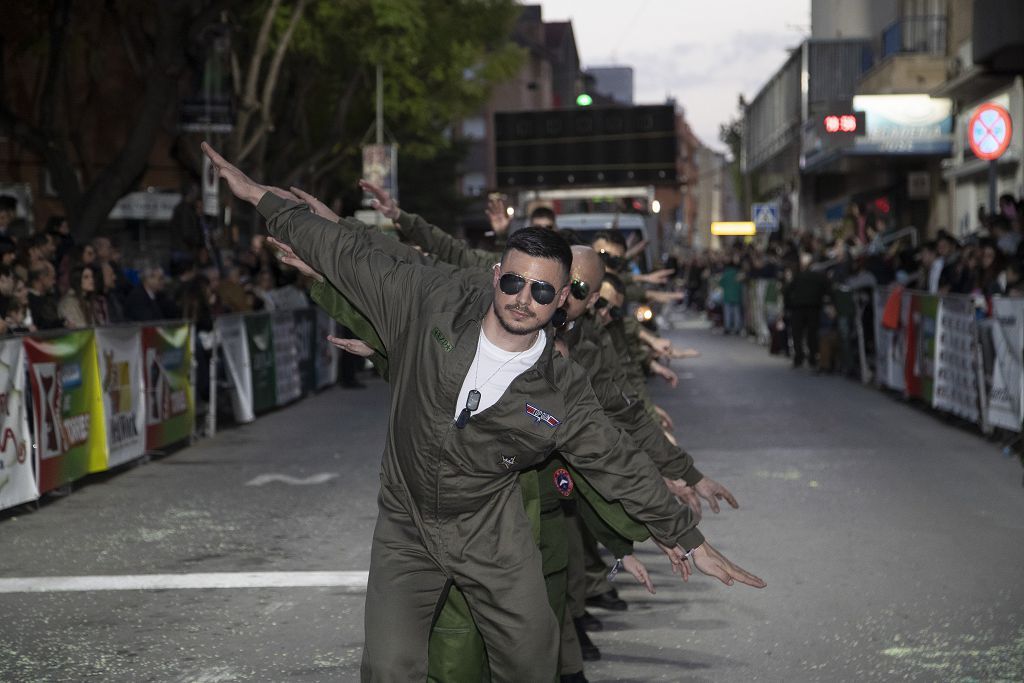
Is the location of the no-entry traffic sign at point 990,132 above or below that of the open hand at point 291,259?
above

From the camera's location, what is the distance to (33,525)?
1046 cm

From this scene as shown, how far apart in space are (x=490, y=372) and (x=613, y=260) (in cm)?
442

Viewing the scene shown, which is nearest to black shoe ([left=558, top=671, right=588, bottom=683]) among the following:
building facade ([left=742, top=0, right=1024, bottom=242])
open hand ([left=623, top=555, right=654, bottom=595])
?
open hand ([left=623, top=555, right=654, bottom=595])

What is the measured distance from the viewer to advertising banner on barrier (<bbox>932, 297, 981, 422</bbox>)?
15.2 metres

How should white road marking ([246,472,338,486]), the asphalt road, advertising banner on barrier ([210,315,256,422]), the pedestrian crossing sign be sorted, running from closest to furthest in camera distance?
the asphalt road, white road marking ([246,472,338,486]), advertising banner on barrier ([210,315,256,422]), the pedestrian crossing sign

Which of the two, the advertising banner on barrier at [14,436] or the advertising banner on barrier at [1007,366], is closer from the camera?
the advertising banner on barrier at [14,436]

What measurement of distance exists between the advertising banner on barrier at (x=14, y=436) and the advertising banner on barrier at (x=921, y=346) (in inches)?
383

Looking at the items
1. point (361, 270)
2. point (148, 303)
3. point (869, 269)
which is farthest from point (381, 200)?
point (869, 269)

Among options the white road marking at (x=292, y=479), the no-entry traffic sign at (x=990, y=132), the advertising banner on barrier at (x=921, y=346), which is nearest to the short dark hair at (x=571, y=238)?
the white road marking at (x=292, y=479)

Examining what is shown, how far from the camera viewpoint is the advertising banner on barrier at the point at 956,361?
1517cm

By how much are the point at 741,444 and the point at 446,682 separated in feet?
33.2

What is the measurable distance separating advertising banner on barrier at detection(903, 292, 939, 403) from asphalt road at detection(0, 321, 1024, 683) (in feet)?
5.89

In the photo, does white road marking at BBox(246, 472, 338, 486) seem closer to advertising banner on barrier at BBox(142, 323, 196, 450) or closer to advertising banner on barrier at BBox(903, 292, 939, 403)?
advertising banner on barrier at BBox(142, 323, 196, 450)

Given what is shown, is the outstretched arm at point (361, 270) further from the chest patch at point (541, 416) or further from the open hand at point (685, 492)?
the open hand at point (685, 492)
